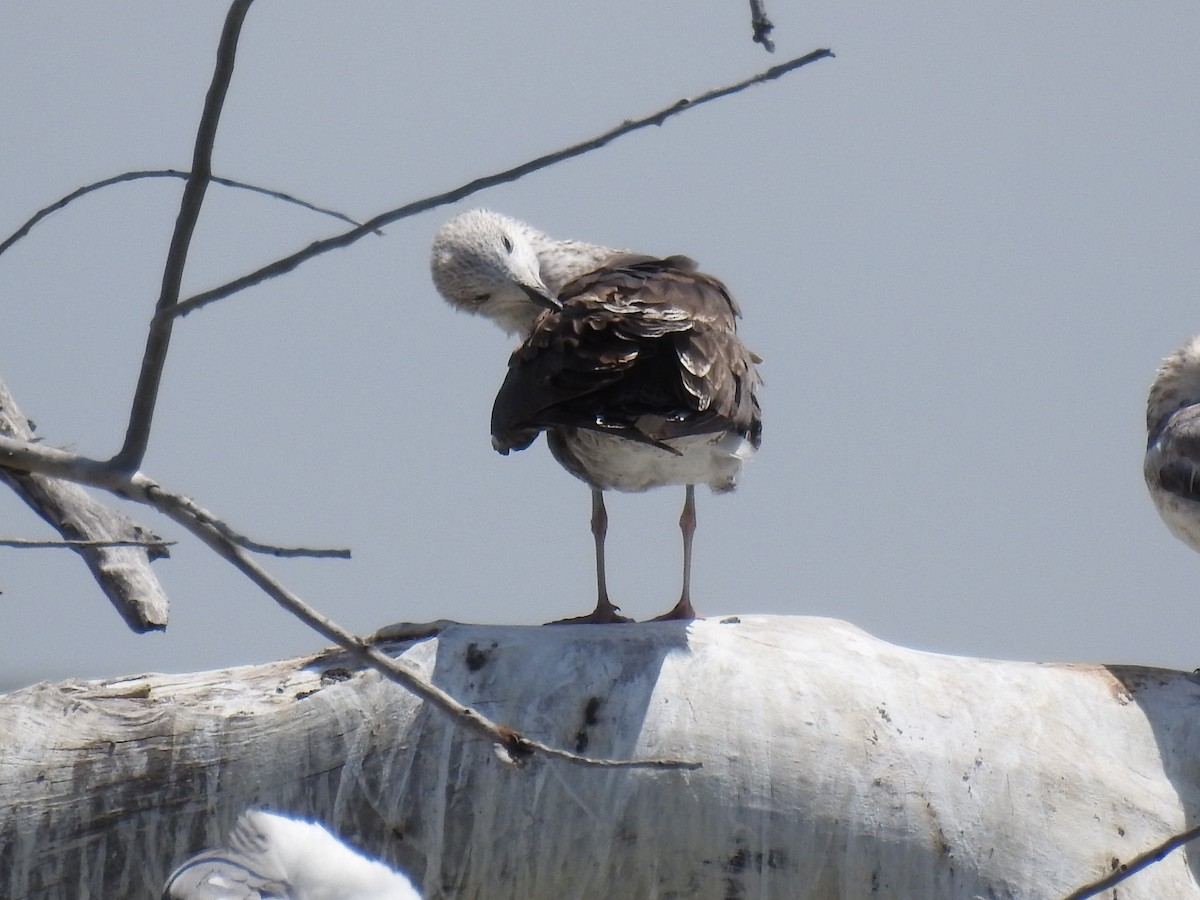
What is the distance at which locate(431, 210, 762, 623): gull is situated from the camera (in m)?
4.48

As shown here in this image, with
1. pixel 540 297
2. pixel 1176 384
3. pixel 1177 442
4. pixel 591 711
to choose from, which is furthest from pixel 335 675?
pixel 1176 384

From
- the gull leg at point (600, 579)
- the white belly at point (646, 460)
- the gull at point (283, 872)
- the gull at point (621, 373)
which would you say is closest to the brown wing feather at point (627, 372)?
the gull at point (621, 373)

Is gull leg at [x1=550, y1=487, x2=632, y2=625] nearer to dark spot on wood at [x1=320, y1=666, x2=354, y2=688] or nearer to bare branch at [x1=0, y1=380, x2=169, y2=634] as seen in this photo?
dark spot on wood at [x1=320, y1=666, x2=354, y2=688]

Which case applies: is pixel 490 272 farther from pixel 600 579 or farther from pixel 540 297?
pixel 600 579

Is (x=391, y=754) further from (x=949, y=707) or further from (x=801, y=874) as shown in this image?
(x=949, y=707)

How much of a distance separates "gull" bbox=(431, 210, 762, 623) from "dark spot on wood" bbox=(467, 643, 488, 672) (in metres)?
0.70

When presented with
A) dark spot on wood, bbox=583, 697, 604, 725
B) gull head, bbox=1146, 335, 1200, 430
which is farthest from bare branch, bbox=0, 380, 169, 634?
gull head, bbox=1146, 335, 1200, 430

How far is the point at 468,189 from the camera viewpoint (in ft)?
6.91

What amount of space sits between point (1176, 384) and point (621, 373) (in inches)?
152

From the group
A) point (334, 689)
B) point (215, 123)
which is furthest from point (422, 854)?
point (215, 123)

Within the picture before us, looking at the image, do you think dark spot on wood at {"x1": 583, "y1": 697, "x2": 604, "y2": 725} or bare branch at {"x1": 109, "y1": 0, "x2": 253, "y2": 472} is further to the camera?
dark spot on wood at {"x1": 583, "y1": 697, "x2": 604, "y2": 725}

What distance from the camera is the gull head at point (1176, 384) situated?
7109 mm

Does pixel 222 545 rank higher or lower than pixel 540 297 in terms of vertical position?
lower

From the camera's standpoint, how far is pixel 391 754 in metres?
4.05
